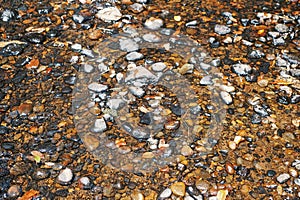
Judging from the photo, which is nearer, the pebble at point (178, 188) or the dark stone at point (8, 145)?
the pebble at point (178, 188)

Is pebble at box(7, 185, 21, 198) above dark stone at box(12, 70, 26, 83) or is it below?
below

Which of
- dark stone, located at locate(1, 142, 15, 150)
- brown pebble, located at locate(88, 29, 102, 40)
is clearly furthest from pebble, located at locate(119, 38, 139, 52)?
dark stone, located at locate(1, 142, 15, 150)

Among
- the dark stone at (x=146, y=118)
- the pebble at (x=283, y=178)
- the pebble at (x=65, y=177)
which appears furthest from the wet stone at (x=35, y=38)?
the pebble at (x=283, y=178)

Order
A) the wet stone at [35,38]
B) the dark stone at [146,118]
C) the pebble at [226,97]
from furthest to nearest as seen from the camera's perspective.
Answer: the wet stone at [35,38] < the pebble at [226,97] < the dark stone at [146,118]

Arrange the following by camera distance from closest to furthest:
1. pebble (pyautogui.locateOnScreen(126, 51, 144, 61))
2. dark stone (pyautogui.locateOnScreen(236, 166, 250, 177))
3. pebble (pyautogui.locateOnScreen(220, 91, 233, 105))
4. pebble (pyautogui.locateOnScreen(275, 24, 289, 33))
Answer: dark stone (pyautogui.locateOnScreen(236, 166, 250, 177))
pebble (pyautogui.locateOnScreen(220, 91, 233, 105))
pebble (pyautogui.locateOnScreen(126, 51, 144, 61))
pebble (pyautogui.locateOnScreen(275, 24, 289, 33))

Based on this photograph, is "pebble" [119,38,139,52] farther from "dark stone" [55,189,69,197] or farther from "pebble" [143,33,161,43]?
"dark stone" [55,189,69,197]

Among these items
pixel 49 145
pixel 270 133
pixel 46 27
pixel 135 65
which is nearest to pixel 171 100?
pixel 135 65

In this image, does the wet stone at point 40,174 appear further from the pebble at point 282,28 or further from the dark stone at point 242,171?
the pebble at point 282,28
